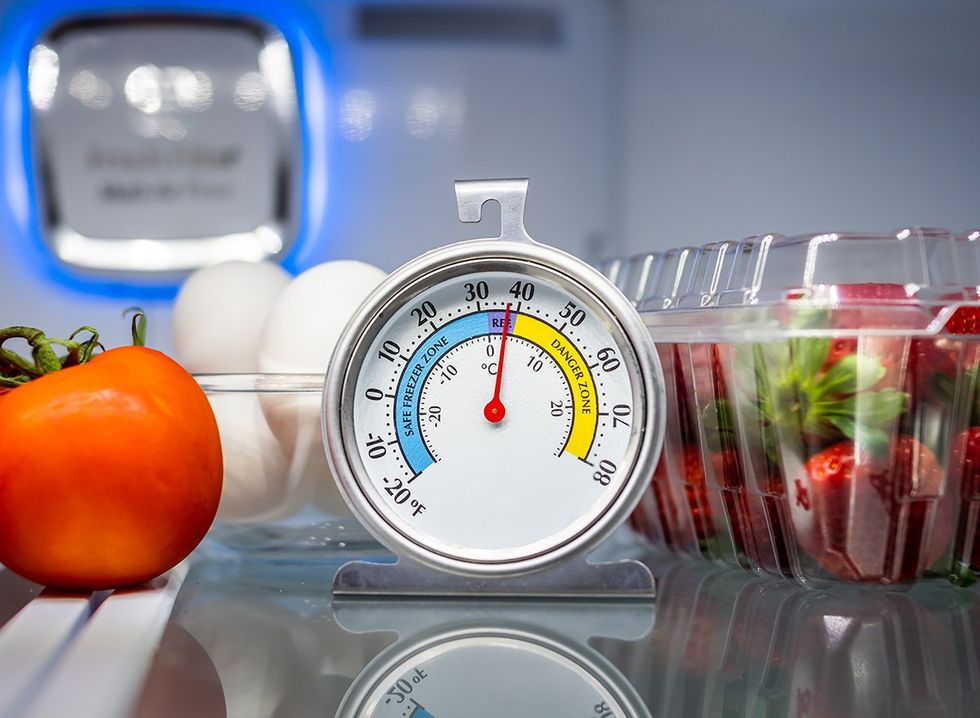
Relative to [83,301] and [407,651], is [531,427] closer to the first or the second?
[407,651]

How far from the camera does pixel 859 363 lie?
741mm

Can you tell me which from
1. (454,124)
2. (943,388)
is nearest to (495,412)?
(943,388)

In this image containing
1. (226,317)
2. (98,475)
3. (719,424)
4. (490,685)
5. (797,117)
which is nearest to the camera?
(490,685)

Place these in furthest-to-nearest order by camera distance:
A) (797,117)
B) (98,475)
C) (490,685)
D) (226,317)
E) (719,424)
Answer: (797,117), (226,317), (719,424), (98,475), (490,685)

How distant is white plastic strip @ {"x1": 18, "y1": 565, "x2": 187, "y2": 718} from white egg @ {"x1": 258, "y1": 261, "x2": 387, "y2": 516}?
16cm

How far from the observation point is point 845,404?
0.75 metres

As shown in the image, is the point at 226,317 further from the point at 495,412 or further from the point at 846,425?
the point at 846,425

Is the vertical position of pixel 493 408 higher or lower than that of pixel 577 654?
higher

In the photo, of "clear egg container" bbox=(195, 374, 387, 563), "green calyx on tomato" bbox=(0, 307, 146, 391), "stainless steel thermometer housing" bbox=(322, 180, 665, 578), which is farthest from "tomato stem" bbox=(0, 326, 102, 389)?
"stainless steel thermometer housing" bbox=(322, 180, 665, 578)

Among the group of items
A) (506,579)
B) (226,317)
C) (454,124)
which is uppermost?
(454,124)

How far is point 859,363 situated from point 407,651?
1.31 ft

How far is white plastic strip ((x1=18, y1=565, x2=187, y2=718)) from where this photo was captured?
0.53 m

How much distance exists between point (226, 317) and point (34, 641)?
428mm

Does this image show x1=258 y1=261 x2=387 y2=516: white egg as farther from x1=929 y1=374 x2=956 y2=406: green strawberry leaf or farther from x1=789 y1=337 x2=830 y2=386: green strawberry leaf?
x1=929 y1=374 x2=956 y2=406: green strawberry leaf
